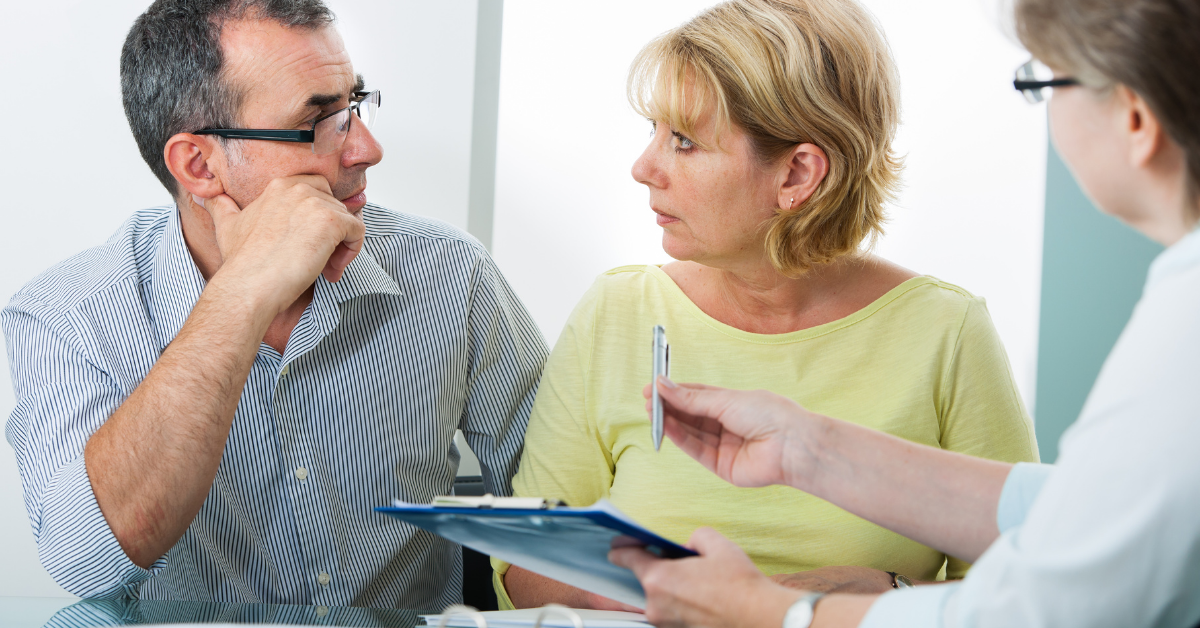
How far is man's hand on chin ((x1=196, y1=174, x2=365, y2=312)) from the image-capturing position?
4.44 feet

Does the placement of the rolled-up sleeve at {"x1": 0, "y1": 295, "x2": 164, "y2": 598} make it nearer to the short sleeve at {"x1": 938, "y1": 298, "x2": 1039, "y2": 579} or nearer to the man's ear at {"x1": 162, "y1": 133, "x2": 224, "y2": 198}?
the man's ear at {"x1": 162, "y1": 133, "x2": 224, "y2": 198}

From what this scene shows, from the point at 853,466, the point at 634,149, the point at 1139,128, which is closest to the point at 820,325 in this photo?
the point at 853,466

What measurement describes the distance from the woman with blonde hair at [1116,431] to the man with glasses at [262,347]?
0.82m

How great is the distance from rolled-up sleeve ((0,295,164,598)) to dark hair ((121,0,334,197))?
1.28 ft

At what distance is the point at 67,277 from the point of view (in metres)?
1.54

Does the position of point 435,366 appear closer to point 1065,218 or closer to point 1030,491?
point 1030,491

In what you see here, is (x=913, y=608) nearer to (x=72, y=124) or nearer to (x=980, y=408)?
(x=980, y=408)

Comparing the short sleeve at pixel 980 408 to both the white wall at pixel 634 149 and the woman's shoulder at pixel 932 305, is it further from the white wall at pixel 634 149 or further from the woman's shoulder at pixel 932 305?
the white wall at pixel 634 149

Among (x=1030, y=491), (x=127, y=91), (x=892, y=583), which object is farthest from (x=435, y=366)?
(x=1030, y=491)

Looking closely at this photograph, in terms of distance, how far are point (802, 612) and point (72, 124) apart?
1921 millimetres

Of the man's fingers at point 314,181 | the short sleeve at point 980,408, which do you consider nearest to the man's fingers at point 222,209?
the man's fingers at point 314,181

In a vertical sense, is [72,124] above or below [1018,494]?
above

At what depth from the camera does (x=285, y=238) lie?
1385mm

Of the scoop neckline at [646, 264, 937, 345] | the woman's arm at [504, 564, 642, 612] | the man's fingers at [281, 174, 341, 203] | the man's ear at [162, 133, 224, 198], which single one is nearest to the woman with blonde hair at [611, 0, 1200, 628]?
the woman's arm at [504, 564, 642, 612]
